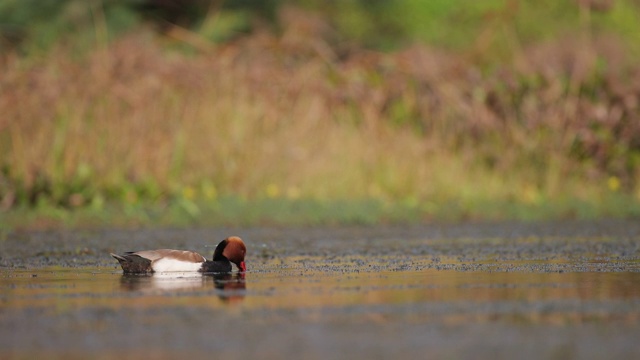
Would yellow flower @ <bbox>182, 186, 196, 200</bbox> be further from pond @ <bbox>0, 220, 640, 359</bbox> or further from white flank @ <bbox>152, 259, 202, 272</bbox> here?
white flank @ <bbox>152, 259, 202, 272</bbox>

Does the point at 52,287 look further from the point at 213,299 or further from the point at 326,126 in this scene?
the point at 326,126

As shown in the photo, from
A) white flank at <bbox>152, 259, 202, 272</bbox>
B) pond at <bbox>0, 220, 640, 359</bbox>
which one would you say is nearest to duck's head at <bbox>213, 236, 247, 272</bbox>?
pond at <bbox>0, 220, 640, 359</bbox>

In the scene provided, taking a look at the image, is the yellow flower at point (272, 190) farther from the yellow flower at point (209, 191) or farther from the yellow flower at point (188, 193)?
the yellow flower at point (188, 193)

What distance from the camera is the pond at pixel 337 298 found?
6.46m

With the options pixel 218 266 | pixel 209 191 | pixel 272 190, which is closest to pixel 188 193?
pixel 209 191

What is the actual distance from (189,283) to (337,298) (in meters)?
1.55

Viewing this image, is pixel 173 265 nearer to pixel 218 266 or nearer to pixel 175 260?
pixel 175 260

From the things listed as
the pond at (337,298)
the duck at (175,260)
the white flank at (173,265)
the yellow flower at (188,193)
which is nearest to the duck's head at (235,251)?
the duck at (175,260)

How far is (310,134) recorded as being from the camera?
16016 mm

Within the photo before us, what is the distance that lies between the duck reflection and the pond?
0.01 m

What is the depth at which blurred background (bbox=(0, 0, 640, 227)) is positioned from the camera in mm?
14609

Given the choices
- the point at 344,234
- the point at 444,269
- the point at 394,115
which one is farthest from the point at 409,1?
the point at 444,269

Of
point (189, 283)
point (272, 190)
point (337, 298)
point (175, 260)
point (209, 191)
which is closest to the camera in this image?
point (337, 298)

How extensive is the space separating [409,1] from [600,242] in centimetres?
1950
